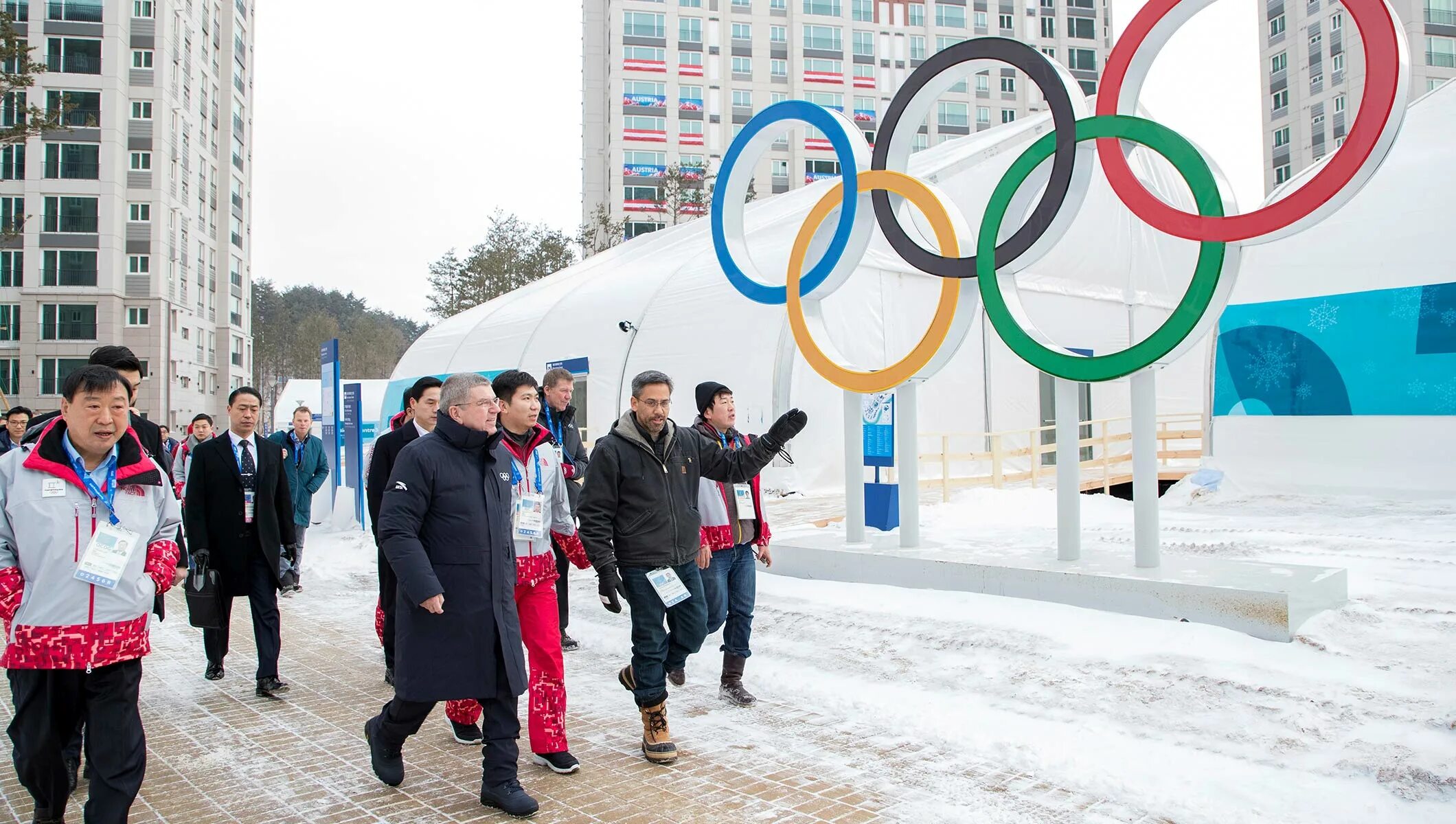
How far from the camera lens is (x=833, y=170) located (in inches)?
2896

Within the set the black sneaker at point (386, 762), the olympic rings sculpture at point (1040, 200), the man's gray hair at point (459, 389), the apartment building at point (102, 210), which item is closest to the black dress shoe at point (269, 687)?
the black sneaker at point (386, 762)

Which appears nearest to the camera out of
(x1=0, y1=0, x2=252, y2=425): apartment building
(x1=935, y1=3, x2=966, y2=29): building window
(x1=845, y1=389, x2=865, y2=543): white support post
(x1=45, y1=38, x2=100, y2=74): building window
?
(x1=845, y1=389, x2=865, y2=543): white support post

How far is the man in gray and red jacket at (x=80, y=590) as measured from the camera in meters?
3.53

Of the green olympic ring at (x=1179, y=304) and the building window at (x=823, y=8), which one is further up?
the building window at (x=823, y=8)

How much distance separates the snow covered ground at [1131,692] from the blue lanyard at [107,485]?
2.79 m

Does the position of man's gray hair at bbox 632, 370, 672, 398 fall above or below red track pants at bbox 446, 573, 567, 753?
above

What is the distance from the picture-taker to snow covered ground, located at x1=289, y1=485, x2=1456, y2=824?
4125 millimetres

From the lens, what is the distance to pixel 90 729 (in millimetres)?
3625

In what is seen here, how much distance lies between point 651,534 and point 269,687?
2.80m

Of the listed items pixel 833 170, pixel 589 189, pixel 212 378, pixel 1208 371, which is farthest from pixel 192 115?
pixel 1208 371

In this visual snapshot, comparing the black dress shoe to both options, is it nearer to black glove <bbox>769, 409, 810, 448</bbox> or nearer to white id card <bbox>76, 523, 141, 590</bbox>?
white id card <bbox>76, 523, 141, 590</bbox>

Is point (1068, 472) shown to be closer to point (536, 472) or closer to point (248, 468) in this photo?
point (536, 472)

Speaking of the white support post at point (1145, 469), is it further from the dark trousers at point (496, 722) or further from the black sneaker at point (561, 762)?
the dark trousers at point (496, 722)

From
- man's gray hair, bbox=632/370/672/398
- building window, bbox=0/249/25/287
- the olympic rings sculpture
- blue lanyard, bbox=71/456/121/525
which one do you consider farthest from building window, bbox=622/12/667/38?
blue lanyard, bbox=71/456/121/525
